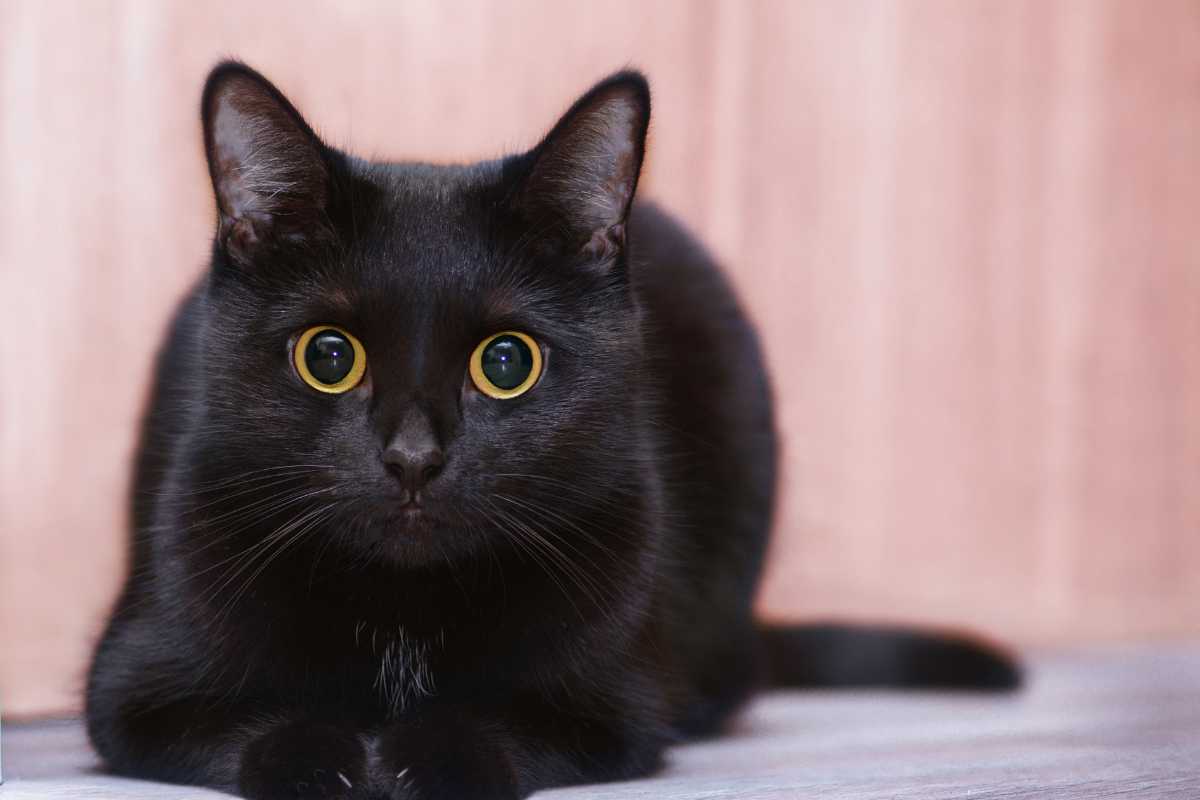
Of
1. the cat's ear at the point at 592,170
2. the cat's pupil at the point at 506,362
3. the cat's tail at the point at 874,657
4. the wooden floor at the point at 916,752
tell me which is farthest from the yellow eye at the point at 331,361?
the cat's tail at the point at 874,657

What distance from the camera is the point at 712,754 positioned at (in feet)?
4.52

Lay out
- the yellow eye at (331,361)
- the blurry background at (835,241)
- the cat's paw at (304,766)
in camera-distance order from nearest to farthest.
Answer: the cat's paw at (304,766) → the yellow eye at (331,361) → the blurry background at (835,241)

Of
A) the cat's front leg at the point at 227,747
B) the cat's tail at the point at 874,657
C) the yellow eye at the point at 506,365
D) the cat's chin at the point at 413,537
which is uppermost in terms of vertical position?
the yellow eye at the point at 506,365

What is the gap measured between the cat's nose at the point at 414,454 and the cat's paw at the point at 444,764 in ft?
0.65

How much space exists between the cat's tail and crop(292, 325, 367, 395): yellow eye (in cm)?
91

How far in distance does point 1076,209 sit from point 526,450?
1.54 m

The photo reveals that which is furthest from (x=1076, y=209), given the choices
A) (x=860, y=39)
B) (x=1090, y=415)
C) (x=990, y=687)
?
(x=990, y=687)

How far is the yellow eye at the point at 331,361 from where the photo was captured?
3.69 feet

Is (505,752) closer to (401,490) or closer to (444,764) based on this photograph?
(444,764)

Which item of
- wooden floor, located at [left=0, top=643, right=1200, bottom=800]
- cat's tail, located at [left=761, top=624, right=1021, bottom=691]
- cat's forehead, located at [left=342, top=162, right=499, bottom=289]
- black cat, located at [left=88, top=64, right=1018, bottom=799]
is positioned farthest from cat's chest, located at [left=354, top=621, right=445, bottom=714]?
cat's tail, located at [left=761, top=624, right=1021, bottom=691]

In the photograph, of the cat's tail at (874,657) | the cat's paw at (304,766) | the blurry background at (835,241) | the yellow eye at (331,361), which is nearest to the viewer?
the cat's paw at (304,766)

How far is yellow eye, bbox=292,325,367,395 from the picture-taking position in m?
1.12

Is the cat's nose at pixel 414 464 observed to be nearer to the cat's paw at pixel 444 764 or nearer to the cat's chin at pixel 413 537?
the cat's chin at pixel 413 537

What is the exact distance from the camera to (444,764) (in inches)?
41.1
